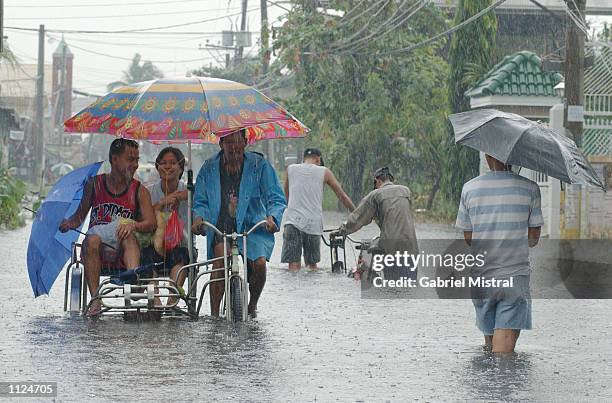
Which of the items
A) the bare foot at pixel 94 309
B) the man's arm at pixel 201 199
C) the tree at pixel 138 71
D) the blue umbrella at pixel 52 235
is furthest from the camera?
the tree at pixel 138 71

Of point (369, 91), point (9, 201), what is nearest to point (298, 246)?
point (9, 201)

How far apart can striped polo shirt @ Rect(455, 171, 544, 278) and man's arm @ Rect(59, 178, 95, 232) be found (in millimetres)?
3738

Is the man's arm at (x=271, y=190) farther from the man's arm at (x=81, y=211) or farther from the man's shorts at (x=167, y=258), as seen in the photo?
the man's arm at (x=81, y=211)

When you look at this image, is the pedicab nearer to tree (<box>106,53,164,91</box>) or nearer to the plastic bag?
the plastic bag

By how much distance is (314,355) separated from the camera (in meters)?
10.0

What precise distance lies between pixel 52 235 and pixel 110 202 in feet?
2.60

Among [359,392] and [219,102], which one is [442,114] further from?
[359,392]

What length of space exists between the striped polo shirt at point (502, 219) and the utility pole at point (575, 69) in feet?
44.8

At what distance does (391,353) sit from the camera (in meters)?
10.2

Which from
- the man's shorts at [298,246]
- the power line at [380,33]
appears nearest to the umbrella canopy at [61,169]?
the power line at [380,33]

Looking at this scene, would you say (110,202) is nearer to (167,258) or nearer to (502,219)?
(167,258)

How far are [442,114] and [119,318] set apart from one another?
1036 inches

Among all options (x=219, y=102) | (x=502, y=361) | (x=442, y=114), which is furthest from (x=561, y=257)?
(x=442, y=114)

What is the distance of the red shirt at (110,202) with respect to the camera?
40.4 ft
